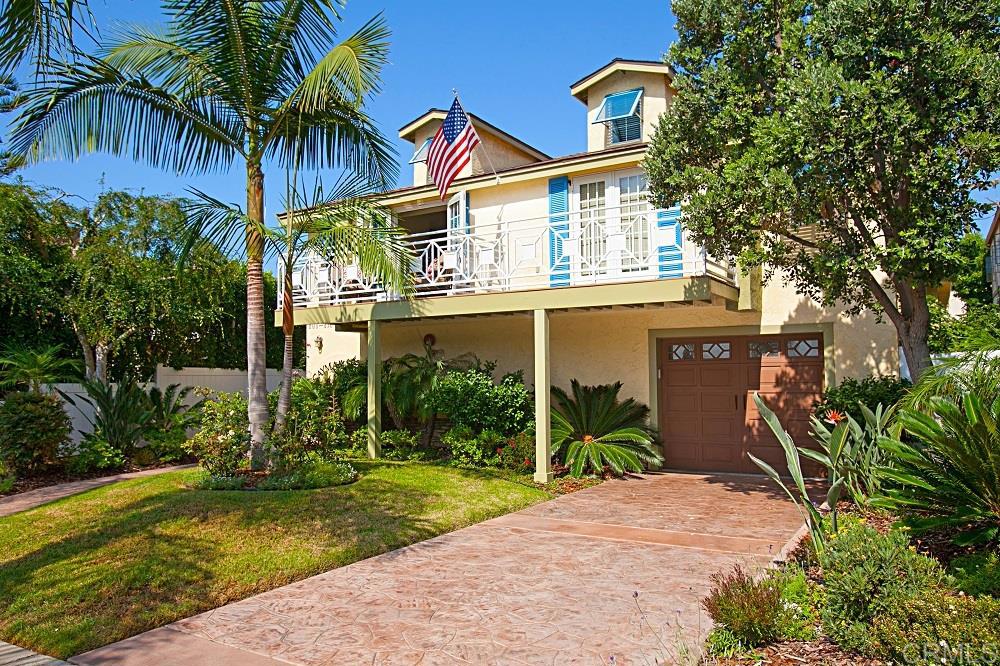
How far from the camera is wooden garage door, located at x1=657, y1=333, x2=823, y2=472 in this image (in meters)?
12.2

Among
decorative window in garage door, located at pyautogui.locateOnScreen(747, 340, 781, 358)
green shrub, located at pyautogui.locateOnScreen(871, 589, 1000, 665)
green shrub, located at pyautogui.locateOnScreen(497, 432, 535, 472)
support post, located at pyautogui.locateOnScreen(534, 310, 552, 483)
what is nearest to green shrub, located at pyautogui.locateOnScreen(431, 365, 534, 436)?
green shrub, located at pyautogui.locateOnScreen(497, 432, 535, 472)

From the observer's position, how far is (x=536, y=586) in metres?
6.29

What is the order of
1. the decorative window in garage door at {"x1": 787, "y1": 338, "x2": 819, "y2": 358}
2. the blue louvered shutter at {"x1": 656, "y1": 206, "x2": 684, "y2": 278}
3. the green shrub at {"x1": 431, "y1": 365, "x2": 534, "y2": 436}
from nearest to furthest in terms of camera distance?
the blue louvered shutter at {"x1": 656, "y1": 206, "x2": 684, "y2": 278} → the decorative window in garage door at {"x1": 787, "y1": 338, "x2": 819, "y2": 358} → the green shrub at {"x1": 431, "y1": 365, "x2": 534, "y2": 436}

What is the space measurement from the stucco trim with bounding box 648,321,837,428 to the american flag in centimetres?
433

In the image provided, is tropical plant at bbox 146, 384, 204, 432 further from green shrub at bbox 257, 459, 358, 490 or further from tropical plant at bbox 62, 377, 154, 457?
green shrub at bbox 257, 459, 358, 490

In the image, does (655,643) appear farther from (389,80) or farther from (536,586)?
(389,80)

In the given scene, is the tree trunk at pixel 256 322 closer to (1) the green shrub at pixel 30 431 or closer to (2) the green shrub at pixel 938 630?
(1) the green shrub at pixel 30 431

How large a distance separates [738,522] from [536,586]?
10.9 ft

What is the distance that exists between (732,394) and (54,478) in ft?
35.3

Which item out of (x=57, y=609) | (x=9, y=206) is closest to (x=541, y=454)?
(x=57, y=609)

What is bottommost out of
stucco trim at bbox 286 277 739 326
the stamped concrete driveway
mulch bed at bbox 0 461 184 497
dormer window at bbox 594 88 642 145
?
the stamped concrete driveway

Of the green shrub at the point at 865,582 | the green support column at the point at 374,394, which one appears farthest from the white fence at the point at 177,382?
the green shrub at the point at 865,582

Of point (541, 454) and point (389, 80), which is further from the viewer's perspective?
point (541, 454)

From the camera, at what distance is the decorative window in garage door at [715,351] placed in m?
12.8
